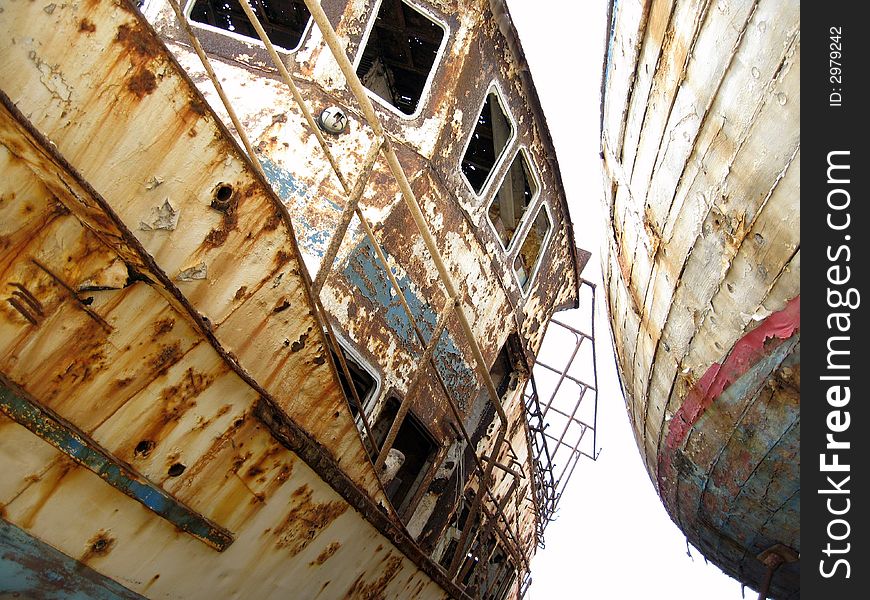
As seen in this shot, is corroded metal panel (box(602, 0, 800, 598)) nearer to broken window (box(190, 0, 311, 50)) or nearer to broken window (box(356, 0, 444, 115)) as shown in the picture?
broken window (box(356, 0, 444, 115))

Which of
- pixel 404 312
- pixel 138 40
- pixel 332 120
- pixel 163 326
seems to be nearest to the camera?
pixel 138 40

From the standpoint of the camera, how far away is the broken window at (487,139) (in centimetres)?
626

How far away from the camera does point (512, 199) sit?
7.30 meters

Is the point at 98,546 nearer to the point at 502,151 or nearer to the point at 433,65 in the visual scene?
the point at 433,65

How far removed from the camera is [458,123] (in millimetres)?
5625

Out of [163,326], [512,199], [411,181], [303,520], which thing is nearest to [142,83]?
[163,326]

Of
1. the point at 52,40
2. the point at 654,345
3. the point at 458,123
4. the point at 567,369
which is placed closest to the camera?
the point at 52,40

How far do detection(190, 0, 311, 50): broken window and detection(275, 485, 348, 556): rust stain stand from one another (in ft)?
20.2

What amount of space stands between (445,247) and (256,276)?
2.89 meters

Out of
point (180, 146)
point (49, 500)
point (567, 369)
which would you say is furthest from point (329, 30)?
point (567, 369)

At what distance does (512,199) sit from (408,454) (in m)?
2.97

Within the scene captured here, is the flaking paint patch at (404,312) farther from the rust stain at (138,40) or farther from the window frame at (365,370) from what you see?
the rust stain at (138,40)

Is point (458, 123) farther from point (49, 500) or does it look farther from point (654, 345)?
point (49, 500)

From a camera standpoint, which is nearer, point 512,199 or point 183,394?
point 183,394
